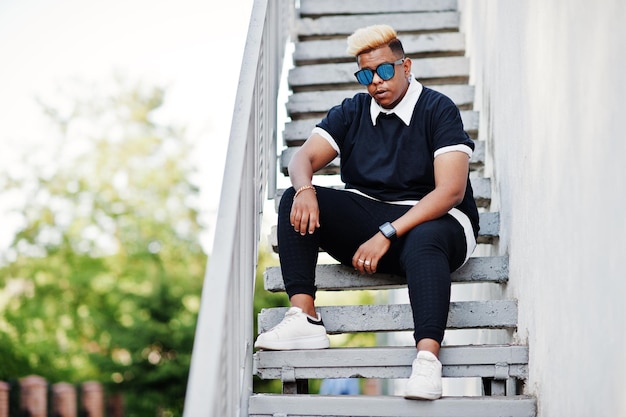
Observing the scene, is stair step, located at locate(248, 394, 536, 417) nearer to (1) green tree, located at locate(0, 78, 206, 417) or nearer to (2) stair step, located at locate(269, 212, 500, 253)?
(2) stair step, located at locate(269, 212, 500, 253)

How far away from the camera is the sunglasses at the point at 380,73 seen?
9.27ft

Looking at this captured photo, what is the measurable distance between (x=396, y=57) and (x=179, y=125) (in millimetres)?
17689

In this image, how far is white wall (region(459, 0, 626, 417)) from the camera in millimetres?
1819

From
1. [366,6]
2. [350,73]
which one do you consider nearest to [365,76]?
[350,73]

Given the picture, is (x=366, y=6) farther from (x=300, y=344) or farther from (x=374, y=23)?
(x=300, y=344)

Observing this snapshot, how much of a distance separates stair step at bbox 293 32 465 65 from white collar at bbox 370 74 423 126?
1.45 m

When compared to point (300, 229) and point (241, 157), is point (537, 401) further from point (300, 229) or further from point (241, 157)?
point (241, 157)

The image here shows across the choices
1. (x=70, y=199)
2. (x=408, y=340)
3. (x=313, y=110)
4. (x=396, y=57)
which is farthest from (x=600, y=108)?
(x=70, y=199)

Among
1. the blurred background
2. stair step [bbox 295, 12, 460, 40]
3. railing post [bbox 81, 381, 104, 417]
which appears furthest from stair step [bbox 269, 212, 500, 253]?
the blurred background

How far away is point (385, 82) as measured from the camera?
2850 millimetres

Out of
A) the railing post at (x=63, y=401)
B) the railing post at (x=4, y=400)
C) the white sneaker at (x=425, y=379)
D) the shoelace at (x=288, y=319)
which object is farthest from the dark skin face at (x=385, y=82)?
the railing post at (x=63, y=401)

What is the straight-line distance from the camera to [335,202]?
274cm

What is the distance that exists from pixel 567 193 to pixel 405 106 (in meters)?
0.77

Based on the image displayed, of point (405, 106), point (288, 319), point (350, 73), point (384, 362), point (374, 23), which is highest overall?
point (374, 23)
